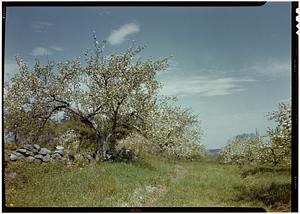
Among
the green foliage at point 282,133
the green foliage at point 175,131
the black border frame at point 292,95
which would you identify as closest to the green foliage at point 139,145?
the green foliage at point 175,131

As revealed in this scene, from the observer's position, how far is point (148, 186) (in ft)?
13.7

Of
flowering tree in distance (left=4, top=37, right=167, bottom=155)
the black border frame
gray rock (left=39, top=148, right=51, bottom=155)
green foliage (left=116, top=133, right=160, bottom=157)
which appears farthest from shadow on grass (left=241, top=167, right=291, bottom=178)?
gray rock (left=39, top=148, right=51, bottom=155)

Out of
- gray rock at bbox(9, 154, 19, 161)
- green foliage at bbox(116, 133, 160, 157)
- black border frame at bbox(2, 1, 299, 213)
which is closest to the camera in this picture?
black border frame at bbox(2, 1, 299, 213)

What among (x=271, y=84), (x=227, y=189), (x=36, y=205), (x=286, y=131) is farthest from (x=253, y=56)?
(x=36, y=205)

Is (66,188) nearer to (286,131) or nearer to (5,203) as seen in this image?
(5,203)

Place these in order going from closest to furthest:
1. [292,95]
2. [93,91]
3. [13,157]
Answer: [292,95] < [13,157] < [93,91]

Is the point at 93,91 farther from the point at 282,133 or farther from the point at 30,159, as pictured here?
the point at 282,133

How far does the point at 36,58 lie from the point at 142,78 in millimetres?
791

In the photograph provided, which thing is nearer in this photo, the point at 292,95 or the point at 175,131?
the point at 292,95

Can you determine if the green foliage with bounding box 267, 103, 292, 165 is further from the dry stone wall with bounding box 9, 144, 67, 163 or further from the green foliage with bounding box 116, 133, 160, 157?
the dry stone wall with bounding box 9, 144, 67, 163

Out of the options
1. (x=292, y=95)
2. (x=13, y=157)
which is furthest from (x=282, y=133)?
(x=13, y=157)

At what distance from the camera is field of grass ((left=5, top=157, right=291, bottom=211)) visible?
411 cm

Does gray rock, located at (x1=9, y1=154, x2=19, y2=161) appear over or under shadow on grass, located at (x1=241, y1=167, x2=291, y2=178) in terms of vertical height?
over

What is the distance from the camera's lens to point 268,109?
13.4 feet
